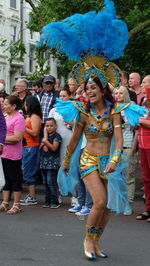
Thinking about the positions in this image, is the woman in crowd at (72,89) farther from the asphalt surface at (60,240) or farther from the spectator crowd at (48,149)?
the asphalt surface at (60,240)

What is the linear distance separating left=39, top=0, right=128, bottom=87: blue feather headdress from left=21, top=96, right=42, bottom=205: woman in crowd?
Answer: 331cm

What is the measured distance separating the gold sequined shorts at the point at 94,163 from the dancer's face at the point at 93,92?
578mm

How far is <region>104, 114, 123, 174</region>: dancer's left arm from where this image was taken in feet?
18.5

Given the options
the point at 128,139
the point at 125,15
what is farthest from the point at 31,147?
the point at 125,15

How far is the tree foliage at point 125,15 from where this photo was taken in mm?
15558

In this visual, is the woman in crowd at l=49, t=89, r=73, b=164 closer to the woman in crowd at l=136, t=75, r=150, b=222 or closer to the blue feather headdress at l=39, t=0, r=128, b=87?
the woman in crowd at l=136, t=75, r=150, b=222

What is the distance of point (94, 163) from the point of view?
5836mm

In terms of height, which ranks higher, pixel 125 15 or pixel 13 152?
pixel 125 15

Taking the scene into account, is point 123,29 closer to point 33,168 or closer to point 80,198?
point 80,198

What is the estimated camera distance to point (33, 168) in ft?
30.8

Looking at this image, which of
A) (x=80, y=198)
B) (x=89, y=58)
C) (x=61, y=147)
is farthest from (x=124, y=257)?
(x=61, y=147)

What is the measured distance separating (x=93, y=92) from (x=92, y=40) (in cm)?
57

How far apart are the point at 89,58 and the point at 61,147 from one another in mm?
3310

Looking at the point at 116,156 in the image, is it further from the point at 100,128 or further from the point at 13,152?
the point at 13,152
